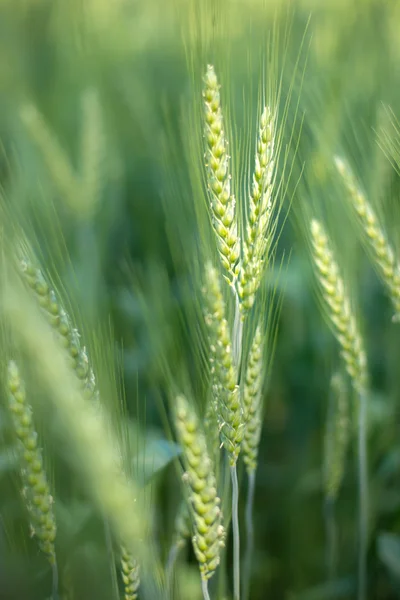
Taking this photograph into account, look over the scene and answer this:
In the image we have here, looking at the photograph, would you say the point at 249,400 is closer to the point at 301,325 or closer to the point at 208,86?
the point at 208,86

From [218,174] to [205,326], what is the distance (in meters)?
0.12

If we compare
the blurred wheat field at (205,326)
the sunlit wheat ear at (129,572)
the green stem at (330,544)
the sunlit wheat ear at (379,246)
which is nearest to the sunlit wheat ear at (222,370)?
the blurred wheat field at (205,326)

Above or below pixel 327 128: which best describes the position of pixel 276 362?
below

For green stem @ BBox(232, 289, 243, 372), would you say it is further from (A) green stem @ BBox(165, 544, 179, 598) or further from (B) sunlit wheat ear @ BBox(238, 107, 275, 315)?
(A) green stem @ BBox(165, 544, 179, 598)

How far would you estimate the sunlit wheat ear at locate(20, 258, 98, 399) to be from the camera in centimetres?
45

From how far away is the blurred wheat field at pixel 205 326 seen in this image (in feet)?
1.53

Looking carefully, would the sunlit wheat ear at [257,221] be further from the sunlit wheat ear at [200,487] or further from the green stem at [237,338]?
the sunlit wheat ear at [200,487]

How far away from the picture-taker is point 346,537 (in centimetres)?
84

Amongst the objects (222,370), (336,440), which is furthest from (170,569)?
(336,440)

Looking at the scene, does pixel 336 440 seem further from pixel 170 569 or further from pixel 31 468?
pixel 31 468

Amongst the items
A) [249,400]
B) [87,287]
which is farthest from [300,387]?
[249,400]

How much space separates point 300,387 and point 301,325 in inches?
4.3

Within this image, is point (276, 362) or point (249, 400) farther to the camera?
point (276, 362)

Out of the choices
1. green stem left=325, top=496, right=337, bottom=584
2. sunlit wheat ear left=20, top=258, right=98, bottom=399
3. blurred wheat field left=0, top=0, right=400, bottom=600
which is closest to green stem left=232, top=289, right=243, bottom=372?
blurred wheat field left=0, top=0, right=400, bottom=600
